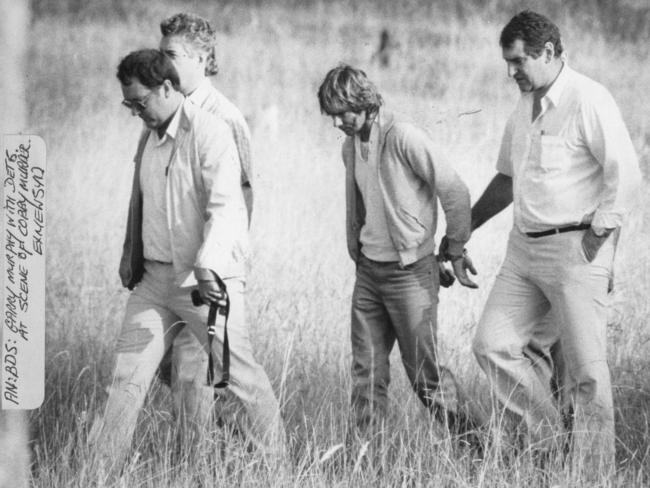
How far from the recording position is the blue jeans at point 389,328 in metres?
4.99

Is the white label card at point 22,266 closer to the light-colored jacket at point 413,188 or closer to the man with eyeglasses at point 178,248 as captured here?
the man with eyeglasses at point 178,248

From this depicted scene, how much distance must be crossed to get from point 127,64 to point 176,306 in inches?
36.2

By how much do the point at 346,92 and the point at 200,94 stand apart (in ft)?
2.03

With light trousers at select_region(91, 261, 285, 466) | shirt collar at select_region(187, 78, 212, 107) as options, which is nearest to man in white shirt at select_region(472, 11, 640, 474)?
light trousers at select_region(91, 261, 285, 466)

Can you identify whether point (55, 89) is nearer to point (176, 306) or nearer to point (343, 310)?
point (343, 310)

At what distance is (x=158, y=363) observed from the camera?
15.7ft

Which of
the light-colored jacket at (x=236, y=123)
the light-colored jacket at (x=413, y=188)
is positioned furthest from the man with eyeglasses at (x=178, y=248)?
the light-colored jacket at (x=413, y=188)

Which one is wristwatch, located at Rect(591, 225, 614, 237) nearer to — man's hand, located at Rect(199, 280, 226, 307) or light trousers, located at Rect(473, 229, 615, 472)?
light trousers, located at Rect(473, 229, 615, 472)

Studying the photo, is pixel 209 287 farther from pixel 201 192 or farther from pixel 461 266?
pixel 461 266

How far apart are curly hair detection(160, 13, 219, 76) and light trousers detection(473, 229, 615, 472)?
1.50 m

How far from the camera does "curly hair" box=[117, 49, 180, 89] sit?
4.68 metres

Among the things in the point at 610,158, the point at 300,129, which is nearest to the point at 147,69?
the point at 610,158

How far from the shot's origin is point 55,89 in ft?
24.3

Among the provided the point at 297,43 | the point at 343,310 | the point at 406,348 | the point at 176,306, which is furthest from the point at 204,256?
the point at 297,43
